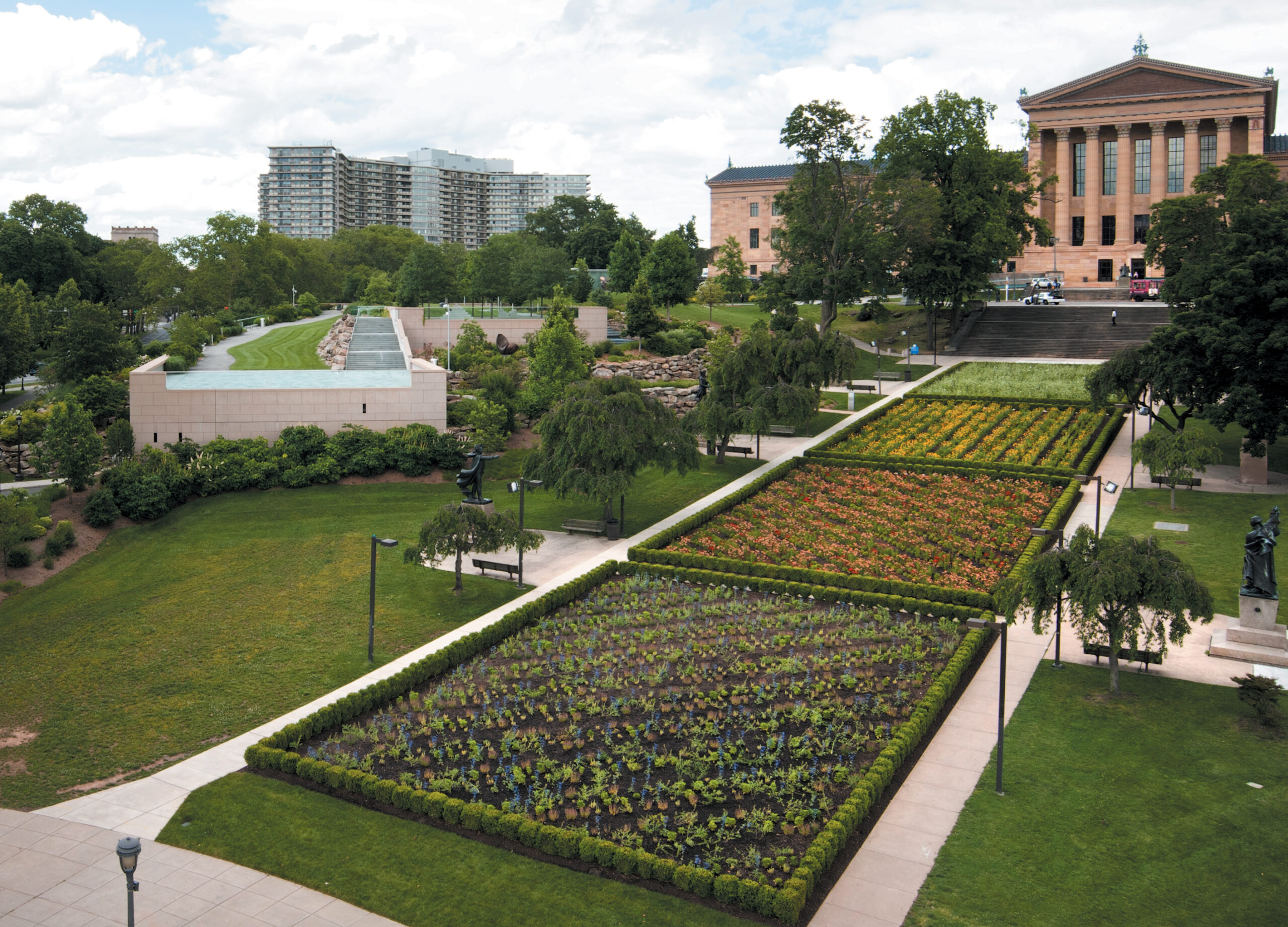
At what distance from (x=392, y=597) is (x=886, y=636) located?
40.9 feet

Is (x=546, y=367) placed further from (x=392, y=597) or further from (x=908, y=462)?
(x=392, y=597)

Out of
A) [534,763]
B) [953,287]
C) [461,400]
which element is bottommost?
[534,763]

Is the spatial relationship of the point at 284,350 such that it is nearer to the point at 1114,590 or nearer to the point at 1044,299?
the point at 1114,590

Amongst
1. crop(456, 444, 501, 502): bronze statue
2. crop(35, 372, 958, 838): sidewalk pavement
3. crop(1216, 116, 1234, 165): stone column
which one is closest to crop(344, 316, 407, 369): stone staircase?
crop(456, 444, 501, 502): bronze statue

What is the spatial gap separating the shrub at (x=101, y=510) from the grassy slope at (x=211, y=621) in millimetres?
555

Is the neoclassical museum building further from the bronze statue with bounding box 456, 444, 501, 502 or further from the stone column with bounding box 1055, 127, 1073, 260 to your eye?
the bronze statue with bounding box 456, 444, 501, 502

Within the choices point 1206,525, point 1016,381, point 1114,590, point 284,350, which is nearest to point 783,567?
point 1114,590

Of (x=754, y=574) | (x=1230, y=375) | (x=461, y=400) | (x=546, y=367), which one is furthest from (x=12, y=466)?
(x=1230, y=375)

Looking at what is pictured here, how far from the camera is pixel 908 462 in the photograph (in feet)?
127

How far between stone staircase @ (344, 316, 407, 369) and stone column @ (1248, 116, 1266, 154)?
2555 inches

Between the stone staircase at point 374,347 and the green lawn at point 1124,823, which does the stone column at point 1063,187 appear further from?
the green lawn at point 1124,823

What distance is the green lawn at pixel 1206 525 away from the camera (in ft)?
86.6

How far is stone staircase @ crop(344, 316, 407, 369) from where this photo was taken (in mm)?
47969

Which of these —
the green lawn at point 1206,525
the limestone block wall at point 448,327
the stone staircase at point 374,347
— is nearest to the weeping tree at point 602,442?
the green lawn at point 1206,525
